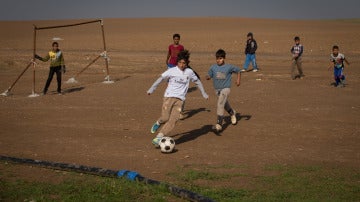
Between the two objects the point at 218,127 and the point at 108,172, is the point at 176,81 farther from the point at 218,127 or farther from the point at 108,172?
the point at 108,172

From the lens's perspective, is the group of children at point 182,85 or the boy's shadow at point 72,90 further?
the boy's shadow at point 72,90

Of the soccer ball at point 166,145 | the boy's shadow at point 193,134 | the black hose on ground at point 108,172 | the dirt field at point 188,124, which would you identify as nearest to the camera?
the black hose on ground at point 108,172

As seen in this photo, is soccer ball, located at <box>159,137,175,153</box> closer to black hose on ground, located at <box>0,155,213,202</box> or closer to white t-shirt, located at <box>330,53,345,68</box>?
black hose on ground, located at <box>0,155,213,202</box>

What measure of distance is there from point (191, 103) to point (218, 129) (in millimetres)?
4340

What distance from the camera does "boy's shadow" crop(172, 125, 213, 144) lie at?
1011 centimetres

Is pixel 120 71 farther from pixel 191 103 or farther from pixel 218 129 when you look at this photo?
pixel 218 129

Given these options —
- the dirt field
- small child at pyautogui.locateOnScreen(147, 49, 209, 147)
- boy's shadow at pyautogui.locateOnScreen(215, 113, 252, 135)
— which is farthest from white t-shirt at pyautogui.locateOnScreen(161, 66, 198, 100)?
Answer: boy's shadow at pyautogui.locateOnScreen(215, 113, 252, 135)

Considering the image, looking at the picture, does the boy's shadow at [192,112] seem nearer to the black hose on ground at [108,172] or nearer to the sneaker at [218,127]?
the sneaker at [218,127]

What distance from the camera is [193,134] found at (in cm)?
1066

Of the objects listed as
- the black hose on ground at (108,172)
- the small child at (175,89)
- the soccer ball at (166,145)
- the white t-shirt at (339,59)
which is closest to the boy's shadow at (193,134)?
the small child at (175,89)

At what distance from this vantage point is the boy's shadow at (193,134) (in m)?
10.1

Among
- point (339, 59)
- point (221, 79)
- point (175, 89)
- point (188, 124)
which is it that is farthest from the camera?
point (339, 59)

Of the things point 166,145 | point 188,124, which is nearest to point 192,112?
point 188,124

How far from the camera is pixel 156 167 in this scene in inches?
319
